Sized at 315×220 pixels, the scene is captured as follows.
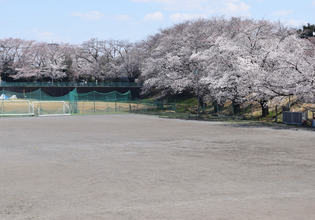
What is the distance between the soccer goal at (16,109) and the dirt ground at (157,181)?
93.2ft

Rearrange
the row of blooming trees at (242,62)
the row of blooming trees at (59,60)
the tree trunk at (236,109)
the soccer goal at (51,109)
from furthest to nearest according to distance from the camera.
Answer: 1. the row of blooming trees at (59,60)
2. the soccer goal at (51,109)
3. the tree trunk at (236,109)
4. the row of blooming trees at (242,62)

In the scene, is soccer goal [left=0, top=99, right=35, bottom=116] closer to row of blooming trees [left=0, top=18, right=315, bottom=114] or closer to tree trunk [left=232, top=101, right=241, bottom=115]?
row of blooming trees [left=0, top=18, right=315, bottom=114]

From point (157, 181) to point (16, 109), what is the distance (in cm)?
4737

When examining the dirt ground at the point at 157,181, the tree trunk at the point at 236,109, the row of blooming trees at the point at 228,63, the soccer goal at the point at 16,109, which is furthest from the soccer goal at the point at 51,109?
the dirt ground at the point at 157,181

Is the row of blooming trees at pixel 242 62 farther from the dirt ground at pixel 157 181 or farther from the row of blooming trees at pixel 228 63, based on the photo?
the dirt ground at pixel 157 181

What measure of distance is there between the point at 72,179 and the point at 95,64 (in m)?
85.7

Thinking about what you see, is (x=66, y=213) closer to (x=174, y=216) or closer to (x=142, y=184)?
(x=174, y=216)

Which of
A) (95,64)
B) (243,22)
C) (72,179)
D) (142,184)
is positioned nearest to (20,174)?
(72,179)

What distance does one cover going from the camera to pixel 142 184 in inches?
412

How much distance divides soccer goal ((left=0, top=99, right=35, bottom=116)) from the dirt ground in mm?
28408

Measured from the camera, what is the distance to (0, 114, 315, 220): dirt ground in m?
7.99

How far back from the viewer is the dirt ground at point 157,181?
799cm

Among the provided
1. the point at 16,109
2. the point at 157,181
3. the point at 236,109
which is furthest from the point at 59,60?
the point at 157,181

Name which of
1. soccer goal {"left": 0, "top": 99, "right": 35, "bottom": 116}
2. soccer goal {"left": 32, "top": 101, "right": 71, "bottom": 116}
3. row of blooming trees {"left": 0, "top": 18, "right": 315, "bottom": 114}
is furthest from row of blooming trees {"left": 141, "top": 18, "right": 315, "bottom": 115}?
soccer goal {"left": 0, "top": 99, "right": 35, "bottom": 116}
